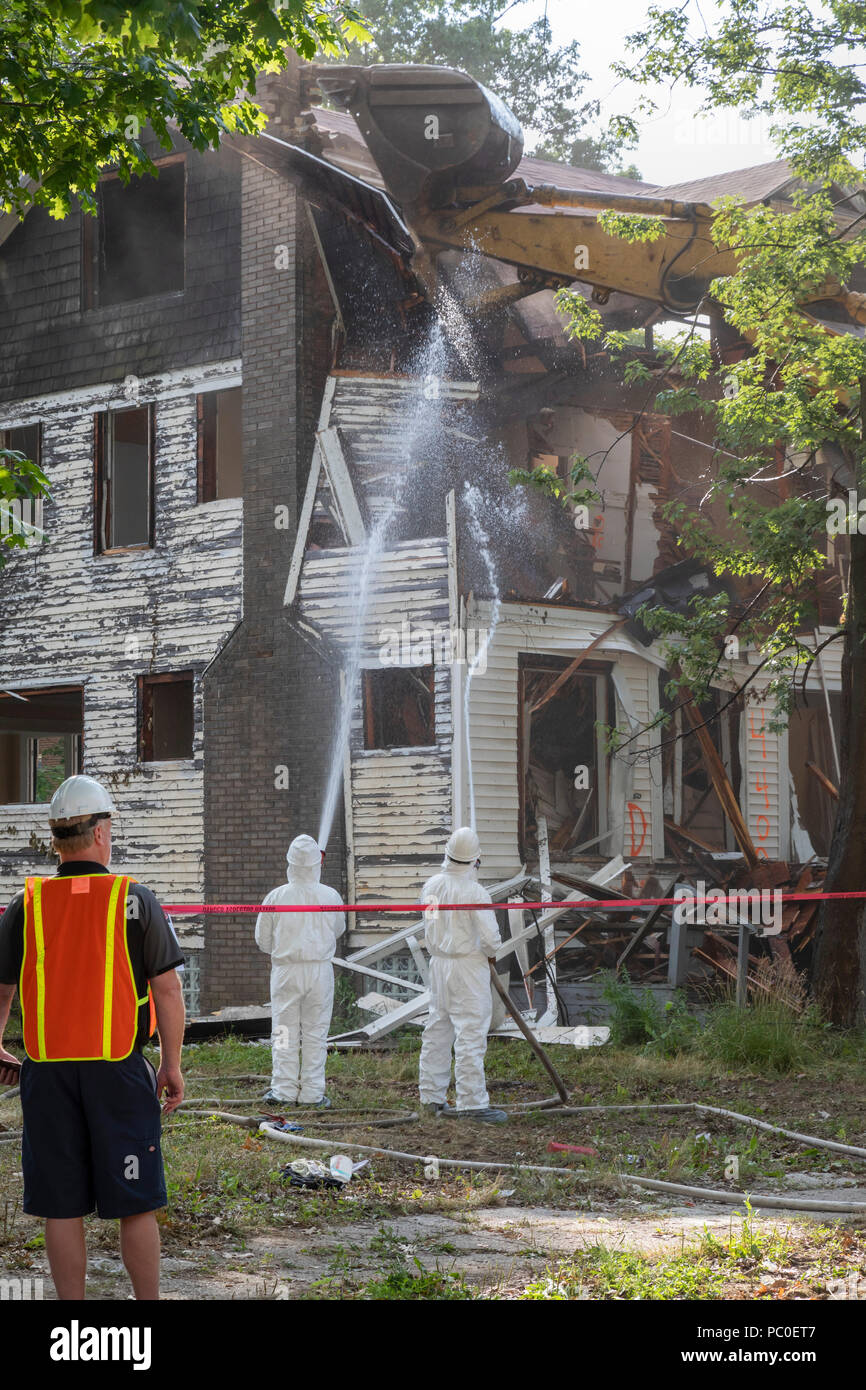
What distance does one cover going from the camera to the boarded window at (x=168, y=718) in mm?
17094

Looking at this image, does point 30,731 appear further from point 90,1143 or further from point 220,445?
point 90,1143

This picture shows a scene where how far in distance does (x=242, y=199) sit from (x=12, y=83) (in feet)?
30.5

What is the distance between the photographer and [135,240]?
17828mm

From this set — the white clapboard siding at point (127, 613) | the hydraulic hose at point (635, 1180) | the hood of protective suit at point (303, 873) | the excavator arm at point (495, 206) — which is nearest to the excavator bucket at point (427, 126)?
the excavator arm at point (495, 206)

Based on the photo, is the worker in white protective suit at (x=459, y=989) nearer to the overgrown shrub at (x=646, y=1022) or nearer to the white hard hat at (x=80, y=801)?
the overgrown shrub at (x=646, y=1022)

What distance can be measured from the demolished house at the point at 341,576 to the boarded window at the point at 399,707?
0.11ft

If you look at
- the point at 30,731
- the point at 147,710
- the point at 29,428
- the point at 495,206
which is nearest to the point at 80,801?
the point at 495,206

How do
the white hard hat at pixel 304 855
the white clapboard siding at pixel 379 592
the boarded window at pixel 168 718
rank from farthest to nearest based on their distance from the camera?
1. the boarded window at pixel 168 718
2. the white clapboard siding at pixel 379 592
3. the white hard hat at pixel 304 855

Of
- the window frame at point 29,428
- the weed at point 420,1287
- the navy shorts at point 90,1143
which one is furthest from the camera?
the window frame at point 29,428

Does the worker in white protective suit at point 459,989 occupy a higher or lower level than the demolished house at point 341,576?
lower

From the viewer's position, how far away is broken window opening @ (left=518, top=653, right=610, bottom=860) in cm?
1569

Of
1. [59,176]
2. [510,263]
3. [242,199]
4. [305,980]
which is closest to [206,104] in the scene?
[59,176]

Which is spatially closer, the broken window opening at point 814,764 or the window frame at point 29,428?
the window frame at point 29,428

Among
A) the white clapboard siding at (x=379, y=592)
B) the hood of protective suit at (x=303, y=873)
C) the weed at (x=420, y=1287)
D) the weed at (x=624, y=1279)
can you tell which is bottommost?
the weed at (x=624, y=1279)
